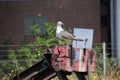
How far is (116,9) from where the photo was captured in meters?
16.4

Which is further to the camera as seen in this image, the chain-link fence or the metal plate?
the chain-link fence

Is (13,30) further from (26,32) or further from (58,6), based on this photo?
(58,6)

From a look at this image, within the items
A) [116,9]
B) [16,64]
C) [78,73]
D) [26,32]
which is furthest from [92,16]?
[78,73]

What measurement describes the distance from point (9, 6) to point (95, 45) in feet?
11.6

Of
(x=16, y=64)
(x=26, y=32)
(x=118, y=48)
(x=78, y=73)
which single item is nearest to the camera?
(x=78, y=73)

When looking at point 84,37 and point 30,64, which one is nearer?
point 84,37

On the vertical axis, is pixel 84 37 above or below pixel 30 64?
above

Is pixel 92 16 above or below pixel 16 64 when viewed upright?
above

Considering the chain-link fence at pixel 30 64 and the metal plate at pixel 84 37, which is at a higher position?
the metal plate at pixel 84 37

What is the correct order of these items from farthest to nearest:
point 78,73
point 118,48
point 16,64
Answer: point 118,48 → point 16,64 → point 78,73

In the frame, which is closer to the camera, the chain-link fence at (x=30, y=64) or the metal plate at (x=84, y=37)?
the metal plate at (x=84, y=37)

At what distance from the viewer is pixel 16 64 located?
14.1 m

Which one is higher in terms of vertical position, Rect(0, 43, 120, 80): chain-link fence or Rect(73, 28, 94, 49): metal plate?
Rect(73, 28, 94, 49): metal plate

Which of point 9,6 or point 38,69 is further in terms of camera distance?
point 9,6
